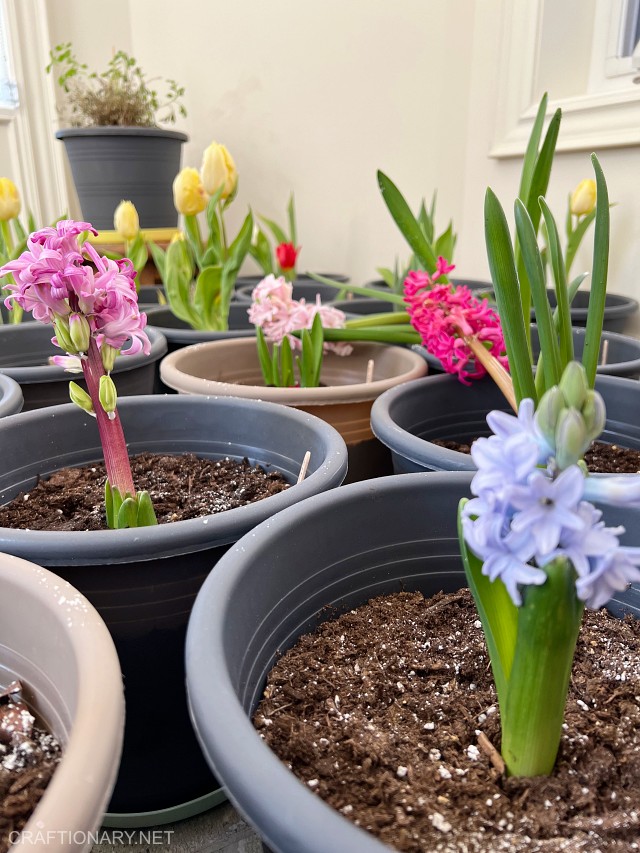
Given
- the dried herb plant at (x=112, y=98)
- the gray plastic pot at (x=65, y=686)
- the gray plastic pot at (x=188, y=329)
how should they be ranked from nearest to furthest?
1. the gray plastic pot at (x=65, y=686)
2. the gray plastic pot at (x=188, y=329)
3. the dried herb plant at (x=112, y=98)

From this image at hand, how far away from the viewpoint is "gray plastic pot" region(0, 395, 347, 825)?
502mm

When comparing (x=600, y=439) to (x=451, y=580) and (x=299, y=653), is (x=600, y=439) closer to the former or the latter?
(x=451, y=580)

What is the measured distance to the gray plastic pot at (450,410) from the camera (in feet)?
2.45

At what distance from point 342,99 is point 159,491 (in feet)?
4.99

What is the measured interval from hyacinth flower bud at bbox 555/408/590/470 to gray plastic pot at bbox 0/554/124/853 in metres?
0.25

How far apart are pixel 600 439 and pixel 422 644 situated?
515 mm

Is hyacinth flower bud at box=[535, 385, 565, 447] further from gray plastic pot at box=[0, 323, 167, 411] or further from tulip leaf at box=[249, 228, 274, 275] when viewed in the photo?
tulip leaf at box=[249, 228, 274, 275]

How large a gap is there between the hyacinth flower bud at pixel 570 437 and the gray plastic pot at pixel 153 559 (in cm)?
29

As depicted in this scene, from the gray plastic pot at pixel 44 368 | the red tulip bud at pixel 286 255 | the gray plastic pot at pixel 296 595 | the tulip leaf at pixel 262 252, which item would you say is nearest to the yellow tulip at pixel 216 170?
the red tulip bud at pixel 286 255

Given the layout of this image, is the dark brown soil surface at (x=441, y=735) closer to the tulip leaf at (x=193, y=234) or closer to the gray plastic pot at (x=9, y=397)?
the gray plastic pot at (x=9, y=397)

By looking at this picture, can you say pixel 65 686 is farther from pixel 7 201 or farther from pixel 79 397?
pixel 7 201

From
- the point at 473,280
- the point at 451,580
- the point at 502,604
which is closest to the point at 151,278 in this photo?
the point at 473,280

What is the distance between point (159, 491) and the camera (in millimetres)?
768

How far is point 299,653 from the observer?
489 mm
